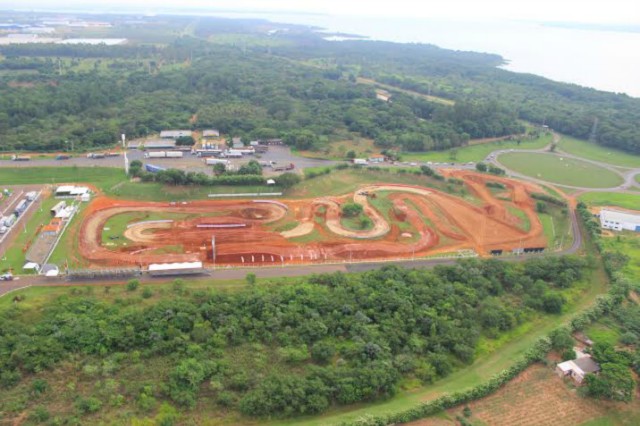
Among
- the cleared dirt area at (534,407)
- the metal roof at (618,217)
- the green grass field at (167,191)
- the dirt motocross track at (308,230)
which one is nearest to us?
the cleared dirt area at (534,407)

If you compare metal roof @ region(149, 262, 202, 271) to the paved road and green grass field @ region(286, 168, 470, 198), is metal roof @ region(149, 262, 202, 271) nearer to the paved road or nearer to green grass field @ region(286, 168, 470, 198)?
the paved road

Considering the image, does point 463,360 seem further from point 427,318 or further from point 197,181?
point 197,181

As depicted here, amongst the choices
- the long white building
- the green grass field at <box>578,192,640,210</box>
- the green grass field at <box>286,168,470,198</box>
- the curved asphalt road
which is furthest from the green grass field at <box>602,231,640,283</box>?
the green grass field at <box>286,168,470,198</box>

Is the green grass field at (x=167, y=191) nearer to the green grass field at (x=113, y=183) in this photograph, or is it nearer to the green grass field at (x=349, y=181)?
the green grass field at (x=113, y=183)

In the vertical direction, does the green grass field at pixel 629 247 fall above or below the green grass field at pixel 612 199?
below

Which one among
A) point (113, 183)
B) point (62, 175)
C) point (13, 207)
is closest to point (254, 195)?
point (113, 183)

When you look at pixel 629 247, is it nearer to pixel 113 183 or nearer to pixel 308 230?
pixel 308 230

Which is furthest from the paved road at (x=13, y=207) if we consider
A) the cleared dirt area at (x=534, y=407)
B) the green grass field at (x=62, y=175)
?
the cleared dirt area at (x=534, y=407)
